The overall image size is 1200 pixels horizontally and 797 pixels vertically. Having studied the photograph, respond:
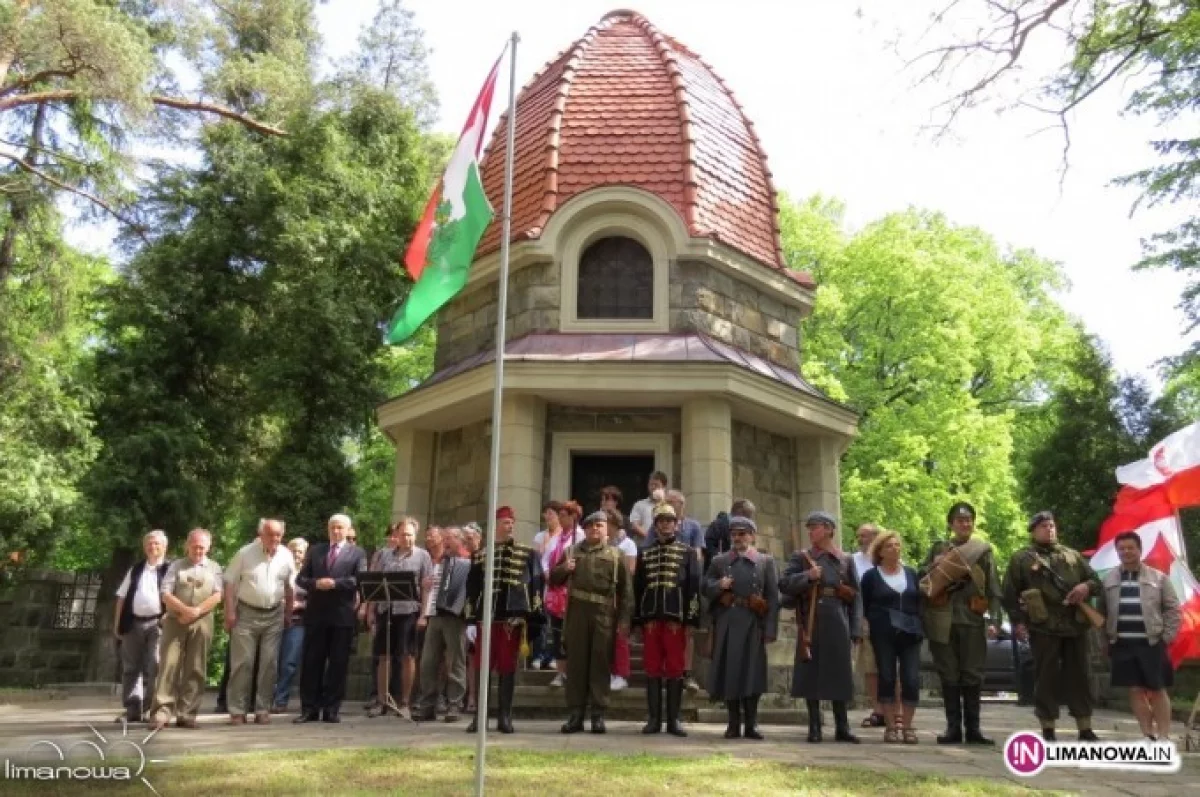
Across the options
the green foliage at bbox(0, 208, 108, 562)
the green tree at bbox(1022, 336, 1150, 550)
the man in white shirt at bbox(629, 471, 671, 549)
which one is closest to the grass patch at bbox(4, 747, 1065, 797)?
the man in white shirt at bbox(629, 471, 671, 549)

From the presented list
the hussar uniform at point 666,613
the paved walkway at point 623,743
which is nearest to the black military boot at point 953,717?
the paved walkway at point 623,743

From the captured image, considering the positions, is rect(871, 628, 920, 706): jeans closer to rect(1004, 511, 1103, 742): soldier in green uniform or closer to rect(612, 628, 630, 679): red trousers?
rect(1004, 511, 1103, 742): soldier in green uniform

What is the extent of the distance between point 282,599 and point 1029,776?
581 centimetres

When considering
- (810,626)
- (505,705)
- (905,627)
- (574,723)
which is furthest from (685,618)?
(905,627)

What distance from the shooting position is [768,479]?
490 inches

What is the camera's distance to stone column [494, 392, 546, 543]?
11.0 m

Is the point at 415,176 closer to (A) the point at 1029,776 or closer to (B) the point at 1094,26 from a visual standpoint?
(B) the point at 1094,26

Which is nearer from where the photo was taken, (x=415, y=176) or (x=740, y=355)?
(x=740, y=355)

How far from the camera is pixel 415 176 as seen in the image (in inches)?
762

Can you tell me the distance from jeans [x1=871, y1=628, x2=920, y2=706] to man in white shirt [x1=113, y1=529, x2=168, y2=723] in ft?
19.0

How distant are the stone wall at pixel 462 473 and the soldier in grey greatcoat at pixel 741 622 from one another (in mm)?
5287

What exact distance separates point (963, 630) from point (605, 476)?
5.70m

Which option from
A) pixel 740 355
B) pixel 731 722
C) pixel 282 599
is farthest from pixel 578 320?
pixel 731 722

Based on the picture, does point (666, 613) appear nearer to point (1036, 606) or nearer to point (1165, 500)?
point (1036, 606)
